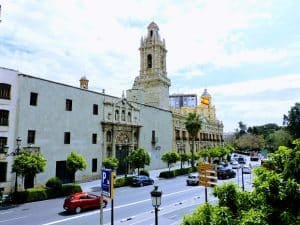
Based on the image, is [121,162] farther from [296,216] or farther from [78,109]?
[296,216]

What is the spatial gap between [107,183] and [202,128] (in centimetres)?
7586

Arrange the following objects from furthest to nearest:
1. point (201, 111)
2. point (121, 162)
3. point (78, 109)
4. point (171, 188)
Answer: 1. point (201, 111)
2. point (121, 162)
3. point (78, 109)
4. point (171, 188)

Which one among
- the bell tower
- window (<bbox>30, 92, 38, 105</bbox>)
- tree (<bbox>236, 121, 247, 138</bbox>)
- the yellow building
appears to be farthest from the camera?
tree (<bbox>236, 121, 247, 138</bbox>)

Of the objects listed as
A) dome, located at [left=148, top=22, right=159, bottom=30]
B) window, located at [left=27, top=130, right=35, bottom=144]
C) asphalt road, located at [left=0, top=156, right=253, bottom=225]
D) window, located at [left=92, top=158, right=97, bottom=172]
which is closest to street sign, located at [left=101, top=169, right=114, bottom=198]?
asphalt road, located at [left=0, top=156, right=253, bottom=225]

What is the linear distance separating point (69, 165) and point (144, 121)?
2321cm

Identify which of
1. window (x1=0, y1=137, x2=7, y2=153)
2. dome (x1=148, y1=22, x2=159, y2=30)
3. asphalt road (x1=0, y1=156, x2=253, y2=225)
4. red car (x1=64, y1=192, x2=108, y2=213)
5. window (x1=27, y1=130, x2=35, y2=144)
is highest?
dome (x1=148, y1=22, x2=159, y2=30)

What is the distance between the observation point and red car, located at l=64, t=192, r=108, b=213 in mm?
23234

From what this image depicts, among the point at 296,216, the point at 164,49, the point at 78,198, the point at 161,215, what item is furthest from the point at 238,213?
the point at 164,49

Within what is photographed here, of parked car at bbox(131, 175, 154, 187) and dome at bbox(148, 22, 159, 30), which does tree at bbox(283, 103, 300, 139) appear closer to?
dome at bbox(148, 22, 159, 30)

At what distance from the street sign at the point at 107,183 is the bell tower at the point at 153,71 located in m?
51.9

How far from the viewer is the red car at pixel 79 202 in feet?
76.2

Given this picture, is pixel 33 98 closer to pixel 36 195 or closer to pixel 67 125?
pixel 67 125

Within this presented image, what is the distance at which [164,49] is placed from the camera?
225ft

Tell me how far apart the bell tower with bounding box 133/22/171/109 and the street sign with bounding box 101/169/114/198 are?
51936mm
